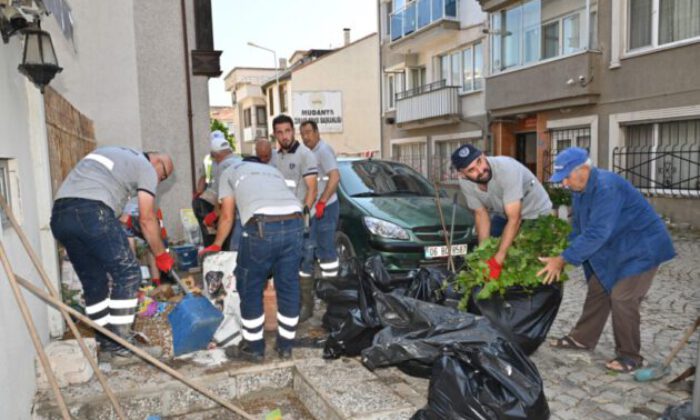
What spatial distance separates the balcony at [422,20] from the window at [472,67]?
96 centimetres

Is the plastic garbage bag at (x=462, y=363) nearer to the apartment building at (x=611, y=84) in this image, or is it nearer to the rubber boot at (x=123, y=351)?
the rubber boot at (x=123, y=351)

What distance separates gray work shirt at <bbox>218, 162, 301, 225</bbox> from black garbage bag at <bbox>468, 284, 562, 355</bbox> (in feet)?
4.91

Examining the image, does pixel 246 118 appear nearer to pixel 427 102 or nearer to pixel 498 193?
pixel 427 102

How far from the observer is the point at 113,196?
12.3 feet

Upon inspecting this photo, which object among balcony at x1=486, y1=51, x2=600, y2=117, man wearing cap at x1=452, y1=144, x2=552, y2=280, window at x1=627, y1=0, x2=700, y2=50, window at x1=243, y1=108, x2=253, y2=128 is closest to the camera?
man wearing cap at x1=452, y1=144, x2=552, y2=280

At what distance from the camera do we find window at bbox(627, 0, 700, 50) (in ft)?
34.5

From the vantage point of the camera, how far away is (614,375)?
3.53m

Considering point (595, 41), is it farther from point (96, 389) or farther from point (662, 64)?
point (96, 389)

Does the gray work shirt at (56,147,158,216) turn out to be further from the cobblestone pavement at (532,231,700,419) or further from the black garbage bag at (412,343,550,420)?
the cobblestone pavement at (532,231,700,419)

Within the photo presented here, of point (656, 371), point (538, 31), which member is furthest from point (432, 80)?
point (656, 371)

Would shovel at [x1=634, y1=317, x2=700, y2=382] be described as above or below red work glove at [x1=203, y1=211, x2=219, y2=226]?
below

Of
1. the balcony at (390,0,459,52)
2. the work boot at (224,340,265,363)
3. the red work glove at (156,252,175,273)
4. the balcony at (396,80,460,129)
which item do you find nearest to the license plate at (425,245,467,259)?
A: the work boot at (224,340,265,363)

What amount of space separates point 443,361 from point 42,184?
3.10 metres

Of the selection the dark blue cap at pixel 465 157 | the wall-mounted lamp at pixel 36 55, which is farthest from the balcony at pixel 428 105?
the wall-mounted lamp at pixel 36 55
